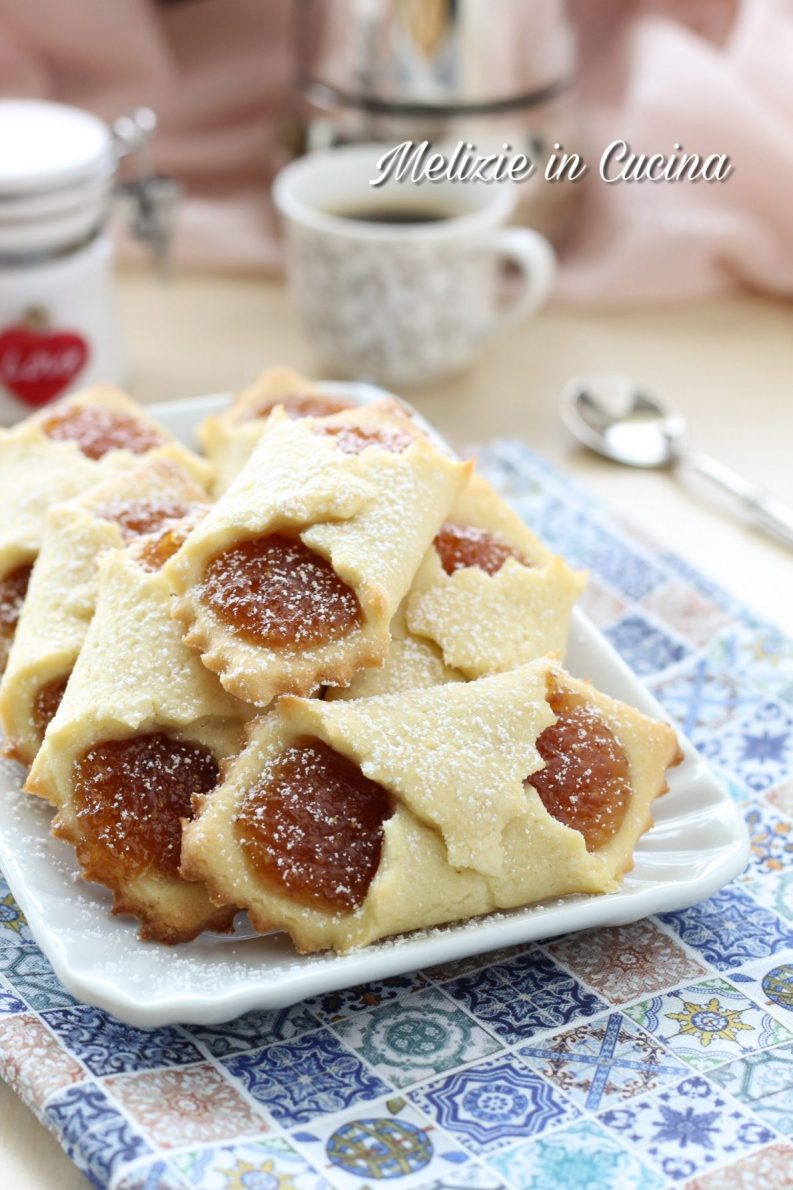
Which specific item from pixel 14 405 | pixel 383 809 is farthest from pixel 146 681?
pixel 14 405

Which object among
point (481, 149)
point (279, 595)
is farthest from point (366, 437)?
point (481, 149)

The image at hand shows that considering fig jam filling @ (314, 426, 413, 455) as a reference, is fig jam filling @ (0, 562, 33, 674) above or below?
below

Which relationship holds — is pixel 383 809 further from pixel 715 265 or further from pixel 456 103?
pixel 715 265

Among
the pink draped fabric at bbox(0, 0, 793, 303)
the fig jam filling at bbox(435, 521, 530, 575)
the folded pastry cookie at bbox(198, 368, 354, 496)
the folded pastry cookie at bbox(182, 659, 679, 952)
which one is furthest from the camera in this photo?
the pink draped fabric at bbox(0, 0, 793, 303)

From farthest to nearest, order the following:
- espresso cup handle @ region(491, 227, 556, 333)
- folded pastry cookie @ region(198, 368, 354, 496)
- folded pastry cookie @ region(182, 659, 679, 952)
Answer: espresso cup handle @ region(491, 227, 556, 333) < folded pastry cookie @ region(198, 368, 354, 496) < folded pastry cookie @ region(182, 659, 679, 952)

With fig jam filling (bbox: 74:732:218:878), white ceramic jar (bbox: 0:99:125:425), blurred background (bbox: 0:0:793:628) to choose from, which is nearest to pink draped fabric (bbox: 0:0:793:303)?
blurred background (bbox: 0:0:793:628)

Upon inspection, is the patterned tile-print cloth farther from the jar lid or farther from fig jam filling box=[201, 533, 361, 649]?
the jar lid
